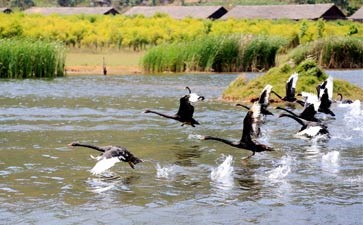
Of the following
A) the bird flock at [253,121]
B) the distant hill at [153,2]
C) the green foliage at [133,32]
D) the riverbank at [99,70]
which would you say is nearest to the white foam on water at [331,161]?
the bird flock at [253,121]

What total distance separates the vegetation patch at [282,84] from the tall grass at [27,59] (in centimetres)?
1344

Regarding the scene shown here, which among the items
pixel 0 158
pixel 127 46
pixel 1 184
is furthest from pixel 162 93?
pixel 127 46

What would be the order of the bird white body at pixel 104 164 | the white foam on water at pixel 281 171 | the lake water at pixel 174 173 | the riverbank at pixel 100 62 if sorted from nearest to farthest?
1. the lake water at pixel 174 173
2. the bird white body at pixel 104 164
3. the white foam on water at pixel 281 171
4. the riverbank at pixel 100 62

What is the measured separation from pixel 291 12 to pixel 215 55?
49651 millimetres

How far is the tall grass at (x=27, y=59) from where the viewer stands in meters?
40.9

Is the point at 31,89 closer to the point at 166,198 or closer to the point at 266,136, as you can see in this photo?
the point at 266,136

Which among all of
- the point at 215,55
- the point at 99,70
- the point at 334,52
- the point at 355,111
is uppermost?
the point at 334,52

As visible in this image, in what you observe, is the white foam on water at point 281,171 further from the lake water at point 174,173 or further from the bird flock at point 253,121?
the bird flock at point 253,121

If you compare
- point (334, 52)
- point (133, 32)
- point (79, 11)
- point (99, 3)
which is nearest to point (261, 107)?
point (334, 52)

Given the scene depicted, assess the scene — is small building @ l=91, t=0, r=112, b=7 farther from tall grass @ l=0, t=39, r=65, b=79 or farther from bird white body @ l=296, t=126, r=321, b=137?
bird white body @ l=296, t=126, r=321, b=137

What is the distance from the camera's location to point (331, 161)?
16.9 metres

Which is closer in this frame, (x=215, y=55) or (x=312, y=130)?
(x=312, y=130)

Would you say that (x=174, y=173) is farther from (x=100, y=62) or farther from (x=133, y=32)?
(x=133, y=32)

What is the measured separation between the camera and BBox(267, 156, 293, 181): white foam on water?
50.0ft
